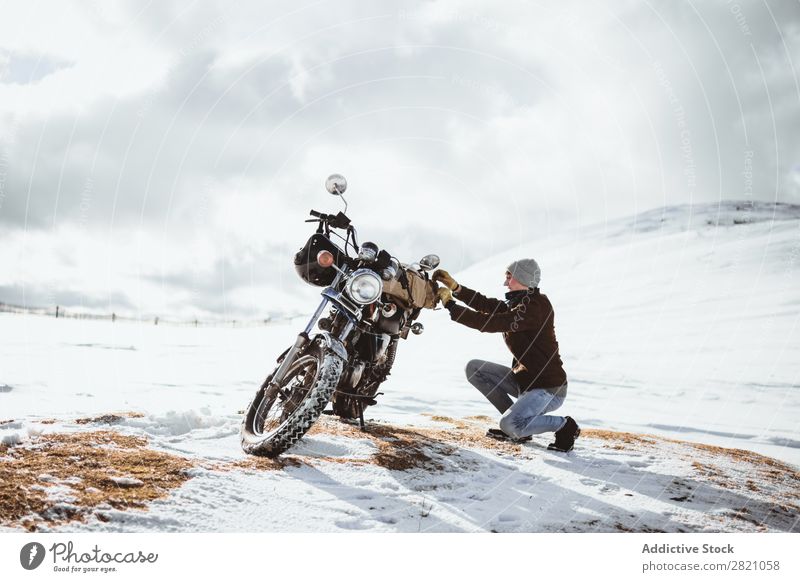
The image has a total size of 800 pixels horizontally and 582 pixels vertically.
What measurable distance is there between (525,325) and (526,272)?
1.36ft

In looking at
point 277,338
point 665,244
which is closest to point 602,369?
point 277,338

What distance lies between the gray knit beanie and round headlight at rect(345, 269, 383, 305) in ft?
4.49

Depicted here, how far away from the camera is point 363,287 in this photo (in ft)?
9.59

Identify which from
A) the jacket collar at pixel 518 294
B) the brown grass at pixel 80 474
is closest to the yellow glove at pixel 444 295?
the jacket collar at pixel 518 294

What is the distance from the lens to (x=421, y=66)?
5.45 meters

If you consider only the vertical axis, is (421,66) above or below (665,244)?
below

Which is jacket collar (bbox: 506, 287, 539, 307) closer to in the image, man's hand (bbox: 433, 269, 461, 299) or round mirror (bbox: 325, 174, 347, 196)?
man's hand (bbox: 433, 269, 461, 299)

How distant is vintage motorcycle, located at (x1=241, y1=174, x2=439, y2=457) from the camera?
2666 mm

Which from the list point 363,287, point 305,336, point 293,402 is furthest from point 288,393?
point 363,287

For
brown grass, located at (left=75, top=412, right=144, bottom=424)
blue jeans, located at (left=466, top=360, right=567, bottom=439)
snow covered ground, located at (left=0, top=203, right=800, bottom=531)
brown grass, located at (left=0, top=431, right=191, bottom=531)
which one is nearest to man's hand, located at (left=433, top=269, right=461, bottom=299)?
blue jeans, located at (left=466, top=360, right=567, bottom=439)
